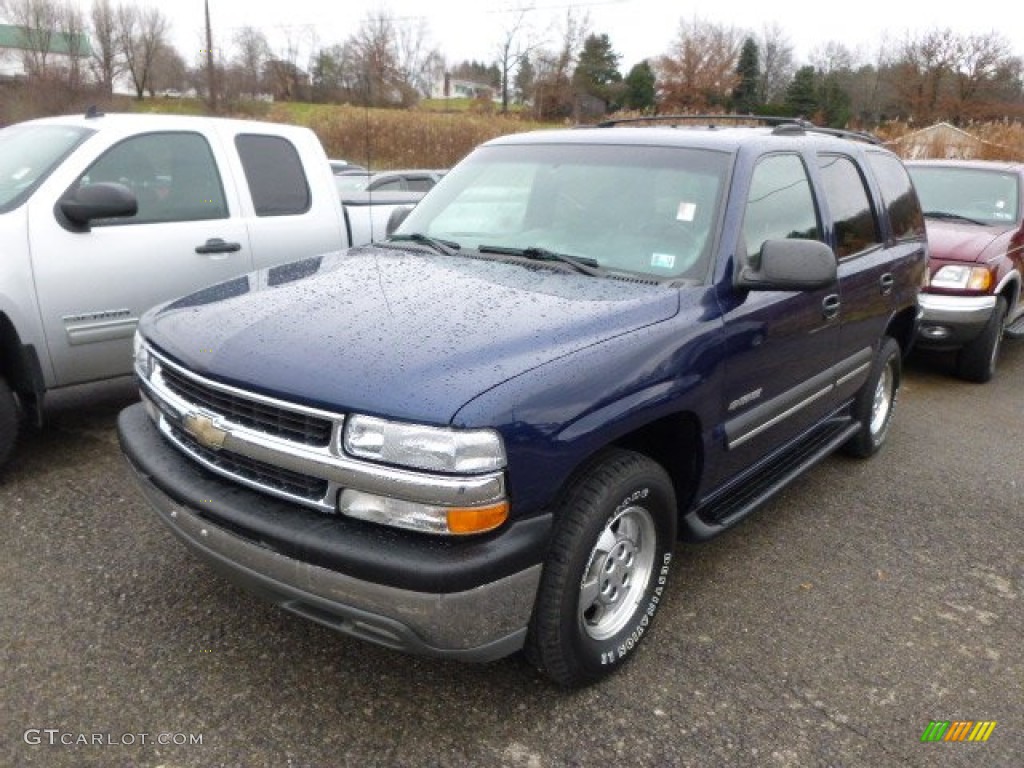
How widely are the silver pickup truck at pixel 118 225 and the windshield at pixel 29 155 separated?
0.04 feet

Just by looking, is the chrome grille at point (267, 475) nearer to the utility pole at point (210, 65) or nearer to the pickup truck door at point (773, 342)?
the pickup truck door at point (773, 342)

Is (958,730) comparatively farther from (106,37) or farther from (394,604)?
(106,37)

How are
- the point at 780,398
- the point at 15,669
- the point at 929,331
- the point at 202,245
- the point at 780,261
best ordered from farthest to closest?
the point at 929,331
the point at 202,245
the point at 780,398
the point at 780,261
the point at 15,669

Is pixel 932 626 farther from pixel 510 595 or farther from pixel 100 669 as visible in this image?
pixel 100 669

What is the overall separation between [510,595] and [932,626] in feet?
6.51

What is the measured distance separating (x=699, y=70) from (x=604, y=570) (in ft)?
173

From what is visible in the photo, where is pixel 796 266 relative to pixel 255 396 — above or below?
above

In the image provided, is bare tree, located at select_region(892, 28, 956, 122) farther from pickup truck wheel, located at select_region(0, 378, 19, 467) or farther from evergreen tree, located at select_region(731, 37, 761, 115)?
pickup truck wheel, located at select_region(0, 378, 19, 467)

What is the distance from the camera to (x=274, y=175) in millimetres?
5242

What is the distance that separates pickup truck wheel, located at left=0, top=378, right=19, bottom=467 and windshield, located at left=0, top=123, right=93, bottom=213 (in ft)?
2.97

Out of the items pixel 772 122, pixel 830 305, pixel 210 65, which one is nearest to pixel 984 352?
pixel 772 122

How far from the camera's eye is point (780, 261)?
2945 mm

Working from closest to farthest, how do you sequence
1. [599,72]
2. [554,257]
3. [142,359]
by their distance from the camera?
1. [142,359]
2. [554,257]
3. [599,72]

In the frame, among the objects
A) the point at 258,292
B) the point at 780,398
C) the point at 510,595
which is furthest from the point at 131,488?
the point at 780,398
